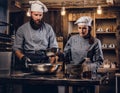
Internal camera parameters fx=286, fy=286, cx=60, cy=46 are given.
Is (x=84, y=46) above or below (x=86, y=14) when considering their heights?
below

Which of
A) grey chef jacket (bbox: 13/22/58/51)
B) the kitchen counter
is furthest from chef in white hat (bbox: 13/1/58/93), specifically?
the kitchen counter

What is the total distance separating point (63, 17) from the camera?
34.3 feet

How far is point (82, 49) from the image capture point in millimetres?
4785

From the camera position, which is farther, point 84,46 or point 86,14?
point 86,14

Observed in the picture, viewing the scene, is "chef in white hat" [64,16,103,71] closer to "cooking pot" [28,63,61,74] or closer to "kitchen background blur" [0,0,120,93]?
"cooking pot" [28,63,61,74]

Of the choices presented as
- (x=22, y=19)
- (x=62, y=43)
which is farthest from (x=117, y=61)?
(x=22, y=19)

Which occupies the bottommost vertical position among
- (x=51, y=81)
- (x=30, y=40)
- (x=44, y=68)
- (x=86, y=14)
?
(x=51, y=81)

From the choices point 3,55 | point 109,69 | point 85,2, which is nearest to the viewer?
point 3,55

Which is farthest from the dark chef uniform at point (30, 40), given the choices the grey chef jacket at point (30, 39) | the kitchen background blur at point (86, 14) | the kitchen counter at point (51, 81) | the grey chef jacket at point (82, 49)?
the kitchen background blur at point (86, 14)

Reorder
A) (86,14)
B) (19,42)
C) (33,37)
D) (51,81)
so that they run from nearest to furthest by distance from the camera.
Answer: (51,81) < (19,42) < (33,37) < (86,14)

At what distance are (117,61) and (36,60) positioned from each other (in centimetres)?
585

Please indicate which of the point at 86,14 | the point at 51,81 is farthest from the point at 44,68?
the point at 86,14

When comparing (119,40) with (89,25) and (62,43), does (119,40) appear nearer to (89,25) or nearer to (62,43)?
(62,43)

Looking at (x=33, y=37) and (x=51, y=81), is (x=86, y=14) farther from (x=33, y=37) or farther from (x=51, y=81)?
(x=51, y=81)
